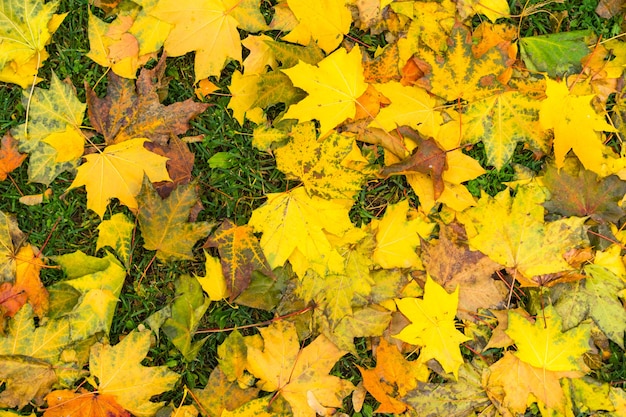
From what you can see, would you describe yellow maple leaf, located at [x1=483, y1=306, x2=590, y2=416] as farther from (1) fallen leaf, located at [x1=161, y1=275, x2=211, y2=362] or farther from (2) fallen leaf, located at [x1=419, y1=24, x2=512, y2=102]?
(1) fallen leaf, located at [x1=161, y1=275, x2=211, y2=362]

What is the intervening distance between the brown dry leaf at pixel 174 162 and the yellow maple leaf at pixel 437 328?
875 millimetres

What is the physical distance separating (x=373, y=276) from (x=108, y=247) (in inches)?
35.6

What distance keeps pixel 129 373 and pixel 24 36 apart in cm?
114

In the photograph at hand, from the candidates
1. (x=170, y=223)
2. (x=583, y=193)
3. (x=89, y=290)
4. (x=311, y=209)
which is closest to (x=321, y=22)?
(x=311, y=209)

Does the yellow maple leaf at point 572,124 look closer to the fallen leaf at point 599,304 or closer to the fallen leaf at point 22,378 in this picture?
the fallen leaf at point 599,304

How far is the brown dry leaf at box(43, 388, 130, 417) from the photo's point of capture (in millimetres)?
1732

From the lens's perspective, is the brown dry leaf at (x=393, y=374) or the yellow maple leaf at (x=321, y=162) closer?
the yellow maple leaf at (x=321, y=162)

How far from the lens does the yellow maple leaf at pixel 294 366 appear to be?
1761 mm

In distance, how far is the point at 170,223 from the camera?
1742 millimetres

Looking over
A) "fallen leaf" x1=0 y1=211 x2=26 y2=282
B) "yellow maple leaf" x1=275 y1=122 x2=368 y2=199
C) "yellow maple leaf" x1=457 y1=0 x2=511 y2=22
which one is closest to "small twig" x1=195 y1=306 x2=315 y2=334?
"yellow maple leaf" x1=275 y1=122 x2=368 y2=199

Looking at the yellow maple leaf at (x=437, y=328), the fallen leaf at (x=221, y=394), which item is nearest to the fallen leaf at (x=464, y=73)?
the yellow maple leaf at (x=437, y=328)

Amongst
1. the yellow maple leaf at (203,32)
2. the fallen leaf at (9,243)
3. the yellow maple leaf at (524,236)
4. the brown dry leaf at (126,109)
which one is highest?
the yellow maple leaf at (203,32)

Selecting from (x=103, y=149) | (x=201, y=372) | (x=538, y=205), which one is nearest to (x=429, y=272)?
(x=538, y=205)

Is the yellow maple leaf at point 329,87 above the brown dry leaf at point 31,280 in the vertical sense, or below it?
above
